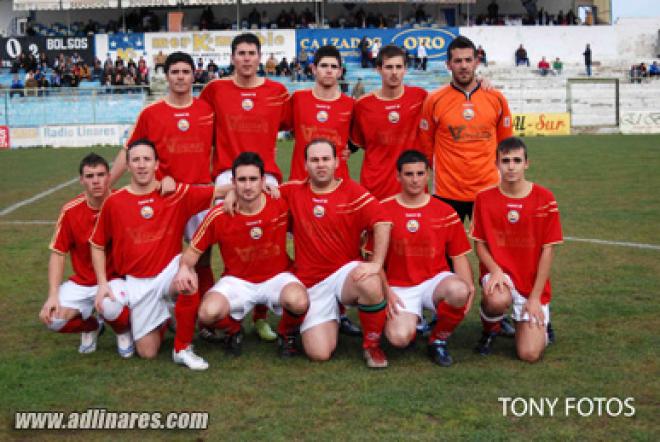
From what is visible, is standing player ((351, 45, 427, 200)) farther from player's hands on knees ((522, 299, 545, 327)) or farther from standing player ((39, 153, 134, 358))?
standing player ((39, 153, 134, 358))

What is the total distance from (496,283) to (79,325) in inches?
110

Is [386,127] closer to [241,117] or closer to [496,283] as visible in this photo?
[241,117]

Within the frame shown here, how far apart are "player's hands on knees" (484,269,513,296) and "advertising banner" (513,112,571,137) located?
24.0 m

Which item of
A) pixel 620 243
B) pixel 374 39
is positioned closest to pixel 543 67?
pixel 374 39

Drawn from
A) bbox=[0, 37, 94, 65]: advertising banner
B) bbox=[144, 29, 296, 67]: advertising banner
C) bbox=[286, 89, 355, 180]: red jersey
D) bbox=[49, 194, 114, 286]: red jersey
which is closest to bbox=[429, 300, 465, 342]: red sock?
bbox=[286, 89, 355, 180]: red jersey

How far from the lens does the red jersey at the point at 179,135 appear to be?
5980mm

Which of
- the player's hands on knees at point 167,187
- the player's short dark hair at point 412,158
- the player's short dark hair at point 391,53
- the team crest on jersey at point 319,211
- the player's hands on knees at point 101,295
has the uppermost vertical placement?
the player's short dark hair at point 391,53

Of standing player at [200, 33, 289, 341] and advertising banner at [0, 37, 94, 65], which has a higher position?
advertising banner at [0, 37, 94, 65]

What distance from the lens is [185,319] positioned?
5.16 metres

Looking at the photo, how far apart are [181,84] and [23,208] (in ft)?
24.2

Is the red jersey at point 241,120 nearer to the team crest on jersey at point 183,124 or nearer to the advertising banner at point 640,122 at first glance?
the team crest on jersey at point 183,124

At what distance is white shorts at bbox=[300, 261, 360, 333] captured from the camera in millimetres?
5332

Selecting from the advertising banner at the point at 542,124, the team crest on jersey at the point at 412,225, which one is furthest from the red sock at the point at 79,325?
the advertising banner at the point at 542,124

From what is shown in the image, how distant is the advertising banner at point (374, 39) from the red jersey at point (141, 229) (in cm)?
3268
